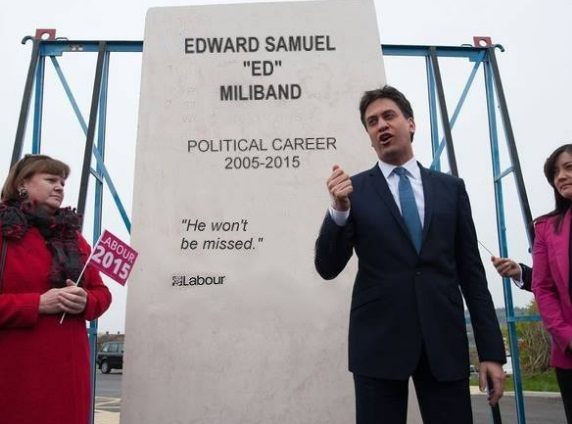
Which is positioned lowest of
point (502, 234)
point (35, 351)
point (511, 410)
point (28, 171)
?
point (511, 410)

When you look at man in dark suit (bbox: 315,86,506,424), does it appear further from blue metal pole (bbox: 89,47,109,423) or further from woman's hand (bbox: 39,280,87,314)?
blue metal pole (bbox: 89,47,109,423)

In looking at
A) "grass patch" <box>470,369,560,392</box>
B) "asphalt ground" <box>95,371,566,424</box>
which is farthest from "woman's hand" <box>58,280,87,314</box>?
"grass patch" <box>470,369,560,392</box>

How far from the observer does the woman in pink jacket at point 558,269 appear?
2537mm

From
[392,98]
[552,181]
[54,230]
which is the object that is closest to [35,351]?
[54,230]

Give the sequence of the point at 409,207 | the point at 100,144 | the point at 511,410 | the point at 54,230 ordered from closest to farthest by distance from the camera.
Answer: the point at 409,207
the point at 54,230
the point at 100,144
the point at 511,410

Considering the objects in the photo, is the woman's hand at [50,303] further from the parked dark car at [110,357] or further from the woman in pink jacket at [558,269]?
the parked dark car at [110,357]

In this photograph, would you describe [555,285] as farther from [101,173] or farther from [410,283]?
[101,173]

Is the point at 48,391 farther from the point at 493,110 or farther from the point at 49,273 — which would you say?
the point at 493,110

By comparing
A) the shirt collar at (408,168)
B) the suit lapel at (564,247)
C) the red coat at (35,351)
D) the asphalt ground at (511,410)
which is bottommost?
the asphalt ground at (511,410)

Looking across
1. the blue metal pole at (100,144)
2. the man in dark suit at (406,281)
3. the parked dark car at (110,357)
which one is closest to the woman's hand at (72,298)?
the man in dark suit at (406,281)

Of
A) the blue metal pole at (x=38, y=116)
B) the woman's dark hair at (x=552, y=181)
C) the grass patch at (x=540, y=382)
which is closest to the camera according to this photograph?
the woman's dark hair at (x=552, y=181)

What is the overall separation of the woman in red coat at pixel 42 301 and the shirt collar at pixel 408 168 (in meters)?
1.41

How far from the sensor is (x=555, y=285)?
2.71 meters

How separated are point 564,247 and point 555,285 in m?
0.19
